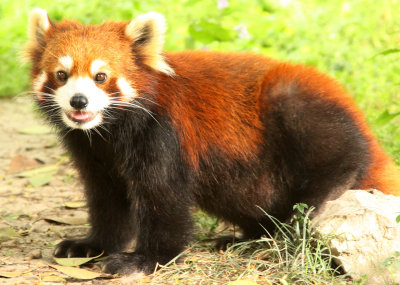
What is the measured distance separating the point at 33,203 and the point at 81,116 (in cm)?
199

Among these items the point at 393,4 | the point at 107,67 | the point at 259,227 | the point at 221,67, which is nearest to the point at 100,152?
the point at 107,67

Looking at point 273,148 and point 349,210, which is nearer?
point 349,210

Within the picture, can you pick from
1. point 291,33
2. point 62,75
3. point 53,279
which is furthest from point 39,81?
point 291,33

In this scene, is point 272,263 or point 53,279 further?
point 272,263

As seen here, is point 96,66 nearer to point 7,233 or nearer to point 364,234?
point 7,233

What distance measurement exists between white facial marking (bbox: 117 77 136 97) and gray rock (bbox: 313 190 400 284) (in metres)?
1.50

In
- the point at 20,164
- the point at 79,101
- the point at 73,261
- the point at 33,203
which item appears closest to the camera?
the point at 79,101

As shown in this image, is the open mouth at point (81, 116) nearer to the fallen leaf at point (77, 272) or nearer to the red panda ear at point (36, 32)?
the red panda ear at point (36, 32)

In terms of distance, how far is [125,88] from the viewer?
3.82 meters

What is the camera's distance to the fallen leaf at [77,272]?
12.6ft

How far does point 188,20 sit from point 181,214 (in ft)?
16.6

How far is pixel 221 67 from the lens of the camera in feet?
14.1

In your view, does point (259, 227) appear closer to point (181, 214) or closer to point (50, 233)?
point (181, 214)

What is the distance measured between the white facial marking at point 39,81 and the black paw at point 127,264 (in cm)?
125
